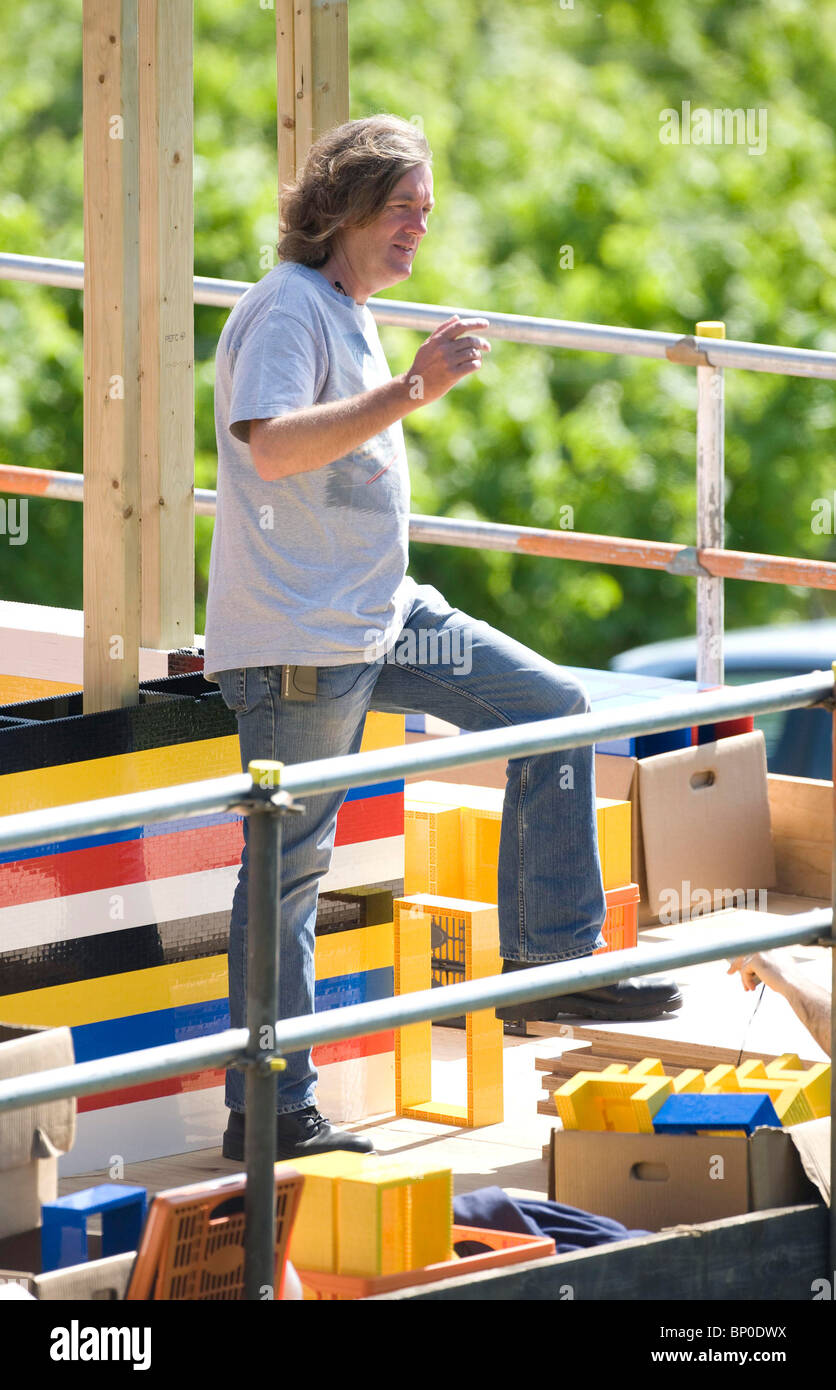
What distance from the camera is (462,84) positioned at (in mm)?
27844

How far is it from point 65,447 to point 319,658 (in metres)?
18.5

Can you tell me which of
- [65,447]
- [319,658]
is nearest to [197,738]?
[319,658]

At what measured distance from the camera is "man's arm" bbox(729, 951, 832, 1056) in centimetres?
427

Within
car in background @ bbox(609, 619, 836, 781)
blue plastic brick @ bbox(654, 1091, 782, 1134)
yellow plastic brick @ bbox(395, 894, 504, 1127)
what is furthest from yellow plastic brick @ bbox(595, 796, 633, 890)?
car in background @ bbox(609, 619, 836, 781)

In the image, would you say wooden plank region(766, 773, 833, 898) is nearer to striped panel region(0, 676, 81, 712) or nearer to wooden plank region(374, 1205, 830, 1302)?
striped panel region(0, 676, 81, 712)

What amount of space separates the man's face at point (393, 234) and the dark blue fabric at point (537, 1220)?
1.56 metres

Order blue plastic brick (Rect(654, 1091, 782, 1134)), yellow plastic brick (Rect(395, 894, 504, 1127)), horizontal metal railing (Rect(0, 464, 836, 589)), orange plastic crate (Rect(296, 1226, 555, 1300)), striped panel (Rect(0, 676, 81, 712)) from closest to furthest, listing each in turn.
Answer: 1. orange plastic crate (Rect(296, 1226, 555, 1300))
2. blue plastic brick (Rect(654, 1091, 782, 1134))
3. yellow plastic brick (Rect(395, 894, 504, 1127))
4. striped panel (Rect(0, 676, 81, 712))
5. horizontal metal railing (Rect(0, 464, 836, 589))

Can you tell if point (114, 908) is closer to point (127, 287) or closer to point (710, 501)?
point (127, 287)

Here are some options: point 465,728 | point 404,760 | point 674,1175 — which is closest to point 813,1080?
point 674,1175

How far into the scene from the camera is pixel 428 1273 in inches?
142

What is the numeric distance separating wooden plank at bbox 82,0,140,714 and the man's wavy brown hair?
46cm

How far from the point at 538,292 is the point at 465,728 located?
19.6 metres

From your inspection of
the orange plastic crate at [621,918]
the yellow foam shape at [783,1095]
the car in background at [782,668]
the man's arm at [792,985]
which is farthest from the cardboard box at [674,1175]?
the car in background at [782,668]

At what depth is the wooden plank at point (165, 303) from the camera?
5055 mm
